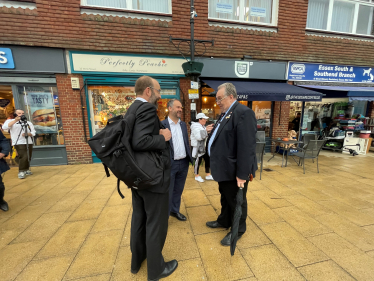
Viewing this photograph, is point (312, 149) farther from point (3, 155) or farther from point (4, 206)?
point (4, 206)

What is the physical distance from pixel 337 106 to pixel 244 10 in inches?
247

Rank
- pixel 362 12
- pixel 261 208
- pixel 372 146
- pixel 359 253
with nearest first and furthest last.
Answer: pixel 359 253 < pixel 261 208 < pixel 362 12 < pixel 372 146

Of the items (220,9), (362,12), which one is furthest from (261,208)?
(362,12)

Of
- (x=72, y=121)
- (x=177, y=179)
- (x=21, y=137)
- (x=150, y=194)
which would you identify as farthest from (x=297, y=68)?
(x=21, y=137)

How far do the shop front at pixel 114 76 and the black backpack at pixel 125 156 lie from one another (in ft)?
15.7

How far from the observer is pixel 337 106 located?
794cm

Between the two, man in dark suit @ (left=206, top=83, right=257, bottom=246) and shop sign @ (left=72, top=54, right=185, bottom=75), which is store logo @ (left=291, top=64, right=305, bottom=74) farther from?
man in dark suit @ (left=206, top=83, right=257, bottom=246)

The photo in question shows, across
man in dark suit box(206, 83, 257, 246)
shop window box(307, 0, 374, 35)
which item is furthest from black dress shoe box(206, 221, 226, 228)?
shop window box(307, 0, 374, 35)

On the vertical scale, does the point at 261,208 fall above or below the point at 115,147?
below

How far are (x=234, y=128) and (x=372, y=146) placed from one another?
10.4 meters

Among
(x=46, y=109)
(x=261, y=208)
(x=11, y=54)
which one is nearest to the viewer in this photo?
(x=261, y=208)

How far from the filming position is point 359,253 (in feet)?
6.93

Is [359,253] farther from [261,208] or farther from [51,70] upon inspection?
[51,70]

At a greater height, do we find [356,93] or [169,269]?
[356,93]
